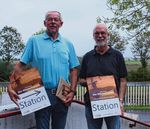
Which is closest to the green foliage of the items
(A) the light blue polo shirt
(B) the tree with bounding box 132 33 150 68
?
(B) the tree with bounding box 132 33 150 68

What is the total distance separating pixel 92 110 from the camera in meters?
6.17

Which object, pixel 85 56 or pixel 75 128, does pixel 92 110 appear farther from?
pixel 75 128

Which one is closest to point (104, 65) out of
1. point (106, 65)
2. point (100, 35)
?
point (106, 65)

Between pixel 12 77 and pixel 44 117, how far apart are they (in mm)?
616

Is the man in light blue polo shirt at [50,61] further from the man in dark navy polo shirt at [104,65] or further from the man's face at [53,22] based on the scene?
the man in dark navy polo shirt at [104,65]

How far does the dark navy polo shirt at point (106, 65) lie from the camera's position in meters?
6.20

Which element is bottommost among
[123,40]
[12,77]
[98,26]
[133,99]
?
[133,99]

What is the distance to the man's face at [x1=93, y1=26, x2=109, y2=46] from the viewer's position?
6.14 m

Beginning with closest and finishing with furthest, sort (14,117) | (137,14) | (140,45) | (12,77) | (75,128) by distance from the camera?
1. (12,77)
2. (14,117)
3. (75,128)
4. (137,14)
5. (140,45)

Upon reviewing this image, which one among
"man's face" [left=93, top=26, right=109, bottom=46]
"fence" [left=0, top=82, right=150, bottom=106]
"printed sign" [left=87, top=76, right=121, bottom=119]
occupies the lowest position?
"fence" [left=0, top=82, right=150, bottom=106]

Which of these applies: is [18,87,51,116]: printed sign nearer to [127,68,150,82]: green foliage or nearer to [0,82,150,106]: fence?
[0,82,150,106]: fence

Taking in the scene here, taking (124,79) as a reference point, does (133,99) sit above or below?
below

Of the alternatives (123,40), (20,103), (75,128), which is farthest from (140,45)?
(20,103)

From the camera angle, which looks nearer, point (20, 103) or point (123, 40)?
point (20, 103)
